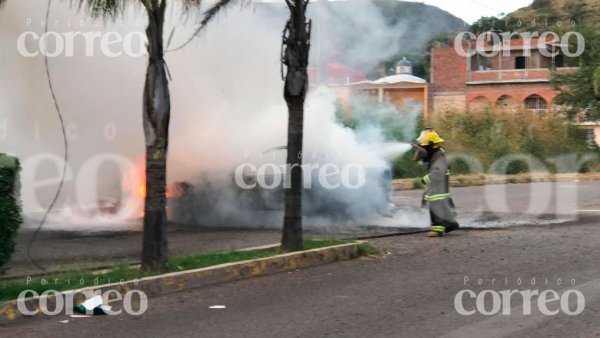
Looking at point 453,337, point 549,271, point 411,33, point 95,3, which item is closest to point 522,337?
point 453,337

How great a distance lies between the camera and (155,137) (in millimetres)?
8234

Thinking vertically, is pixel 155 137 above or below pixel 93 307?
above

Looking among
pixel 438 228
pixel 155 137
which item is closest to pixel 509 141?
pixel 438 228

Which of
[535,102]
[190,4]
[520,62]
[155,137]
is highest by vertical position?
[520,62]

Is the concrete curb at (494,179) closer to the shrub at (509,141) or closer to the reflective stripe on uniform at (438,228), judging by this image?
the shrub at (509,141)

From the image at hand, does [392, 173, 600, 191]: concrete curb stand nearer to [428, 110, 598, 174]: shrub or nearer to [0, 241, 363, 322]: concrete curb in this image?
[428, 110, 598, 174]: shrub

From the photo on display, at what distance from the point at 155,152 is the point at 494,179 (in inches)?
835

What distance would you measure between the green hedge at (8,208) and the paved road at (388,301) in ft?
2.77

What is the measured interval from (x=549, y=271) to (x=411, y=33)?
1090 cm

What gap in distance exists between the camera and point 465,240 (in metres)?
12.0

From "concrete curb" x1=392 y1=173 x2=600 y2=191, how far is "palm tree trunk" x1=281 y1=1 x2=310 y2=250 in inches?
540

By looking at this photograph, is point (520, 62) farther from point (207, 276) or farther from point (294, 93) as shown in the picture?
point (207, 276)

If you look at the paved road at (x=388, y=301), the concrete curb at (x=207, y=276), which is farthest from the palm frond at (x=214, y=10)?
the paved road at (x=388, y=301)

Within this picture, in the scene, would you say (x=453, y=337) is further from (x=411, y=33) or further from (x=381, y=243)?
(x=411, y=33)
